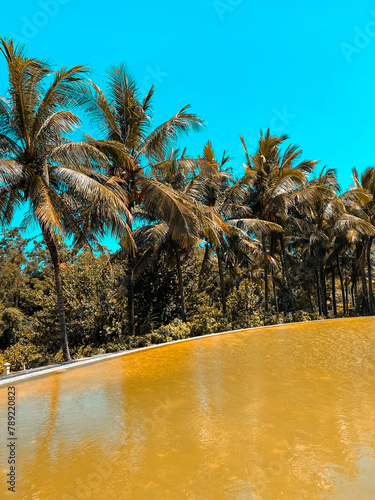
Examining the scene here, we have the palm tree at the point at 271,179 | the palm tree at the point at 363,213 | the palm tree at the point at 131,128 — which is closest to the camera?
the palm tree at the point at 131,128

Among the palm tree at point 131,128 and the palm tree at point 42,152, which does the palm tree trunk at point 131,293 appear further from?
the palm tree at point 42,152

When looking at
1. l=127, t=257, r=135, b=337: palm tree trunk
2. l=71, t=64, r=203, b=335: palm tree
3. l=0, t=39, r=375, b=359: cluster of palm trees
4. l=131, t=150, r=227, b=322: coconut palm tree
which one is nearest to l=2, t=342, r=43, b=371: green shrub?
l=127, t=257, r=135, b=337: palm tree trunk

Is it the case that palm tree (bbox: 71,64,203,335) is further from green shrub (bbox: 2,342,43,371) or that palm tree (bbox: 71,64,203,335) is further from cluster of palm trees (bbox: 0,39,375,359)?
green shrub (bbox: 2,342,43,371)

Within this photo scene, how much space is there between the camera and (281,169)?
59.1ft

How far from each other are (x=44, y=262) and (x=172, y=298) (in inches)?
829

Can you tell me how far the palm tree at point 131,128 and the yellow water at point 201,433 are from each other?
17.1 ft

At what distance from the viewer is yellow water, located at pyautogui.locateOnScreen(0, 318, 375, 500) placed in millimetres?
2643

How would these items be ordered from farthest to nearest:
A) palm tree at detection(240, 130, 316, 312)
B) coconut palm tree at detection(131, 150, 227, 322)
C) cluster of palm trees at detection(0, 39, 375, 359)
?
1. palm tree at detection(240, 130, 316, 312)
2. coconut palm tree at detection(131, 150, 227, 322)
3. cluster of palm trees at detection(0, 39, 375, 359)

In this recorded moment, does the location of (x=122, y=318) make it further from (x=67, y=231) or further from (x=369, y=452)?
(x=369, y=452)

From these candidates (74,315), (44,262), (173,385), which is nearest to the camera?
(173,385)

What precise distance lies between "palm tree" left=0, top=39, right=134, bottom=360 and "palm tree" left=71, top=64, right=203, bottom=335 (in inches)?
73.1

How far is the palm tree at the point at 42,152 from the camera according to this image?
7547 millimetres

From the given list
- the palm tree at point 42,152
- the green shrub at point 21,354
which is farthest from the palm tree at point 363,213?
the green shrub at point 21,354

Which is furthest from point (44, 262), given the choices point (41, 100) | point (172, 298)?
point (41, 100)
